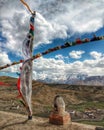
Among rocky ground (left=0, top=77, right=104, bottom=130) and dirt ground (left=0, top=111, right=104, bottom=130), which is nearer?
dirt ground (left=0, top=111, right=104, bottom=130)

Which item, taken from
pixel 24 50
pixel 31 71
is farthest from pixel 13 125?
pixel 24 50

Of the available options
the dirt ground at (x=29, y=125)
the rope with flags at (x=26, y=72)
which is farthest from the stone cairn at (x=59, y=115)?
the rope with flags at (x=26, y=72)

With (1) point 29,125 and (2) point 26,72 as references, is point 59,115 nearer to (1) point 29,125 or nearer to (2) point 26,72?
(1) point 29,125

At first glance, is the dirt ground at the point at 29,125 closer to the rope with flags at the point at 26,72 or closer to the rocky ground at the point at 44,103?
the rocky ground at the point at 44,103

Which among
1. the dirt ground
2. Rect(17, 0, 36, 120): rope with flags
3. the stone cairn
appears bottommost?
the dirt ground

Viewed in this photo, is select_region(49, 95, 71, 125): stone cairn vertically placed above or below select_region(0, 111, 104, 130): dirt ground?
above

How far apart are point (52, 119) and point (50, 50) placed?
4.37 metres

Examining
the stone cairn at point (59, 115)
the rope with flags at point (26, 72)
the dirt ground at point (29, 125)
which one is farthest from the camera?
the rope with flags at point (26, 72)

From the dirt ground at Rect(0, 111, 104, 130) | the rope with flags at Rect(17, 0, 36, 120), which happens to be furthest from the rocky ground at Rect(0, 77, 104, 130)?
the rope with flags at Rect(17, 0, 36, 120)

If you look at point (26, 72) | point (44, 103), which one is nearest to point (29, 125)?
point (26, 72)

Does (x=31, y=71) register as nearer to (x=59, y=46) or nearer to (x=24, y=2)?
(x=59, y=46)

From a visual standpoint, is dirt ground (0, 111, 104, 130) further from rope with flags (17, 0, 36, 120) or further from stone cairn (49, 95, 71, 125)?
rope with flags (17, 0, 36, 120)

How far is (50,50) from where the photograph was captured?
16.7 metres

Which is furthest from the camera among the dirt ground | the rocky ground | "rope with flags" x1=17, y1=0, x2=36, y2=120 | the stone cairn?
the rocky ground
